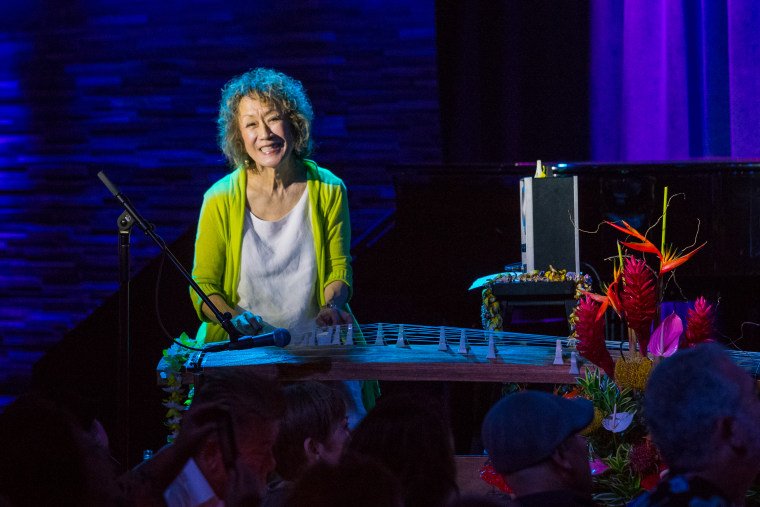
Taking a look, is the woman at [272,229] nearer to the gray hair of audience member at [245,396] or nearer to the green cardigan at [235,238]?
the green cardigan at [235,238]

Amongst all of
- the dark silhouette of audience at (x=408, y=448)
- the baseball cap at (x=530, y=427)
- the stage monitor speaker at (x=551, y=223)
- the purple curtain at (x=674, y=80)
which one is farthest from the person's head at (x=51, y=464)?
the purple curtain at (x=674, y=80)

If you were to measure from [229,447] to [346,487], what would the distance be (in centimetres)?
57

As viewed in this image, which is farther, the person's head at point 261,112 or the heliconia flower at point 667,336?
the person's head at point 261,112

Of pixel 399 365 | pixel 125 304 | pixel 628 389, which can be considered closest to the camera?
pixel 628 389

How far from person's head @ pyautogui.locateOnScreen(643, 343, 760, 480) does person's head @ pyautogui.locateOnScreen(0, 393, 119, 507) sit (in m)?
1.09

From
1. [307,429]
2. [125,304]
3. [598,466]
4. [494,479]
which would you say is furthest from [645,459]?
[125,304]

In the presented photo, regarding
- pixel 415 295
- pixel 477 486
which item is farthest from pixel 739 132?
pixel 477 486

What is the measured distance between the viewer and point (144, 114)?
5.99 metres

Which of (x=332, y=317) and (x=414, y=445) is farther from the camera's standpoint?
(x=332, y=317)

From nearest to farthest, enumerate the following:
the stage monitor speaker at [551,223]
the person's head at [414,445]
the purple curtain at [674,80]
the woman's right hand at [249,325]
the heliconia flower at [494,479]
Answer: the person's head at [414,445] → the heliconia flower at [494,479] → the woman's right hand at [249,325] → the stage monitor speaker at [551,223] → the purple curtain at [674,80]

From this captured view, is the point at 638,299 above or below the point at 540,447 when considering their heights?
above

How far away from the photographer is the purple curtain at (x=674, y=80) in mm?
5430

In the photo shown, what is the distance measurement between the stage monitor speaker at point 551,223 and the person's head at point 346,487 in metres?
2.68

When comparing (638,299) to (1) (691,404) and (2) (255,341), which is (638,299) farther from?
(2) (255,341)
